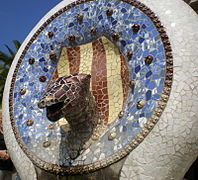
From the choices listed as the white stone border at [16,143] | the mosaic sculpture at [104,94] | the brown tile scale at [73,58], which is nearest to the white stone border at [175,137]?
the mosaic sculpture at [104,94]

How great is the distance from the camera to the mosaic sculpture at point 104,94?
87.9 inches

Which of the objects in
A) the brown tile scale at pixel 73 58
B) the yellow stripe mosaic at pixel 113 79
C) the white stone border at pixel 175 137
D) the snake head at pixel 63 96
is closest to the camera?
the white stone border at pixel 175 137

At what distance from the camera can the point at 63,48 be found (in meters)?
3.12

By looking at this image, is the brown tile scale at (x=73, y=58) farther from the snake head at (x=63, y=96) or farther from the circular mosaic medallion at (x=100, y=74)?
the snake head at (x=63, y=96)

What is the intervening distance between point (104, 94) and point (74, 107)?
41 cm

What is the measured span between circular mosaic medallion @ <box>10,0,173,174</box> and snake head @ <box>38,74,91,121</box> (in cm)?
31

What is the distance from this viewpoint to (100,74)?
285cm

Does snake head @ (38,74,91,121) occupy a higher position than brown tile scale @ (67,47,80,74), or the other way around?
brown tile scale @ (67,47,80,74)

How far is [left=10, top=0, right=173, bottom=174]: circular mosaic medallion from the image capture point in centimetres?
236

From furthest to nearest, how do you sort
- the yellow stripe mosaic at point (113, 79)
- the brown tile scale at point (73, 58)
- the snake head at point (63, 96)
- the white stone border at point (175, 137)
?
the brown tile scale at point (73, 58) → the yellow stripe mosaic at point (113, 79) → the snake head at point (63, 96) → the white stone border at point (175, 137)

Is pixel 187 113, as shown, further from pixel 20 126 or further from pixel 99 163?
pixel 20 126

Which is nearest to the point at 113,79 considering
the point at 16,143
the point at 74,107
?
the point at 74,107

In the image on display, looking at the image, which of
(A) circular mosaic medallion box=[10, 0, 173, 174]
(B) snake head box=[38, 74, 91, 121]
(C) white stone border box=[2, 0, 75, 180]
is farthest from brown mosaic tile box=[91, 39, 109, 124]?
(C) white stone border box=[2, 0, 75, 180]

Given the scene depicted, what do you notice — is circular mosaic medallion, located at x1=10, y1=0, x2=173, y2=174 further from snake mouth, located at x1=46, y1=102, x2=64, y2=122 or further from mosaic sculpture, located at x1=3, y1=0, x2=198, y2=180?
snake mouth, located at x1=46, y1=102, x2=64, y2=122
